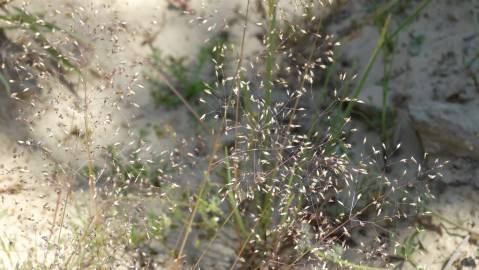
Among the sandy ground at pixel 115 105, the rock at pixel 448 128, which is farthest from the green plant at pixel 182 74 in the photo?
the rock at pixel 448 128

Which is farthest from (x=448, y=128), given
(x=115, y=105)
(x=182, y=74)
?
(x=115, y=105)

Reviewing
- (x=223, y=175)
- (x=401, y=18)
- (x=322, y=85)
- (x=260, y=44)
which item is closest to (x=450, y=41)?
(x=401, y=18)

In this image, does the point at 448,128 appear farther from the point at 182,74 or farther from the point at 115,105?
the point at 115,105

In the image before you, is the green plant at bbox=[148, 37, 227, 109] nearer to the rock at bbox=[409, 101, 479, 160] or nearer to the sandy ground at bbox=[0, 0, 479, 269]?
the sandy ground at bbox=[0, 0, 479, 269]

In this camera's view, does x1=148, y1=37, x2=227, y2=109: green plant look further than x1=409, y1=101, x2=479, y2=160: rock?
Yes

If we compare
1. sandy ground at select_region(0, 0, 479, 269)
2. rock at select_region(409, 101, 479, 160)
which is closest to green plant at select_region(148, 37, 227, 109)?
sandy ground at select_region(0, 0, 479, 269)

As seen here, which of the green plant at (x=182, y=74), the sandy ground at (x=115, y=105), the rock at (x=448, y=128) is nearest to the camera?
the sandy ground at (x=115, y=105)

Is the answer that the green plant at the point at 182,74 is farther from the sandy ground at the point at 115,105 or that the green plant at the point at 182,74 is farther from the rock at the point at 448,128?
the rock at the point at 448,128

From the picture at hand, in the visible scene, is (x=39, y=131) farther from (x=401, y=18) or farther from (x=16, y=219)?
(x=401, y=18)
